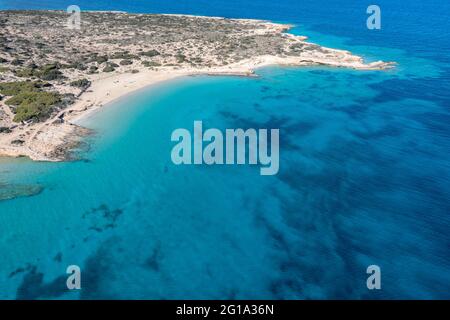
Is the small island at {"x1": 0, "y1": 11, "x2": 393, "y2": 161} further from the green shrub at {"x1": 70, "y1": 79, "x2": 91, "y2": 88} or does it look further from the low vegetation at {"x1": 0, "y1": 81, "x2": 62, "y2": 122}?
the low vegetation at {"x1": 0, "y1": 81, "x2": 62, "y2": 122}

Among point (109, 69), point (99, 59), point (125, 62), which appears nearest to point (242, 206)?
point (109, 69)

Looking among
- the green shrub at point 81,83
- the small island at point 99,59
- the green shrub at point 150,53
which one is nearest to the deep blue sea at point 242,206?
the small island at point 99,59

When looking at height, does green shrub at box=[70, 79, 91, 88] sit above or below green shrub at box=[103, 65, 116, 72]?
below

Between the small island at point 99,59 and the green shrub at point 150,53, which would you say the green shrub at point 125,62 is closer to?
the small island at point 99,59

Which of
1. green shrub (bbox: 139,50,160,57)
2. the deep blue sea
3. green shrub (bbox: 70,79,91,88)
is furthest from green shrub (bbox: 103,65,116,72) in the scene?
the deep blue sea
